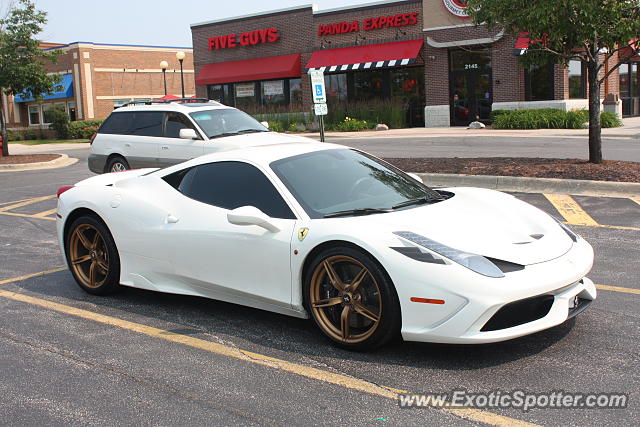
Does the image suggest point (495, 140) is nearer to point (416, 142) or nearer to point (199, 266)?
point (416, 142)

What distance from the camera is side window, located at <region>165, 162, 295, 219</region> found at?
506 cm

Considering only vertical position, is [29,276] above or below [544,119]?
below

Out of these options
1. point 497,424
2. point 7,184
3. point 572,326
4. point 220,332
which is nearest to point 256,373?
point 220,332

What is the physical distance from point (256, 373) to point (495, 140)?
1961 centimetres

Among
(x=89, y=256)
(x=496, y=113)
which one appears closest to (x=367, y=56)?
(x=496, y=113)

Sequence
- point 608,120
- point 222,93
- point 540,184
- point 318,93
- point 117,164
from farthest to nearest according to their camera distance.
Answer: point 222,93, point 608,120, point 117,164, point 318,93, point 540,184

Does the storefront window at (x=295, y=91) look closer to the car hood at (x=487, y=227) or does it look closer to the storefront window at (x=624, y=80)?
the storefront window at (x=624, y=80)

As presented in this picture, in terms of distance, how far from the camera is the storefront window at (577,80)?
29.9m

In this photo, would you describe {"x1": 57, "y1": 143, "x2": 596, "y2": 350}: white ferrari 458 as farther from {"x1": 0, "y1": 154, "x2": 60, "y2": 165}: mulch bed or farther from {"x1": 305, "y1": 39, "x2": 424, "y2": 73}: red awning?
{"x1": 305, "y1": 39, "x2": 424, "y2": 73}: red awning

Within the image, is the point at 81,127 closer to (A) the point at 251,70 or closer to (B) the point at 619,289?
(A) the point at 251,70

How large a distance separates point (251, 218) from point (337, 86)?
32.1m

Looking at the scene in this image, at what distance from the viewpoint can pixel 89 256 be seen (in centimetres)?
629

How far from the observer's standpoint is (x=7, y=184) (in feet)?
55.9

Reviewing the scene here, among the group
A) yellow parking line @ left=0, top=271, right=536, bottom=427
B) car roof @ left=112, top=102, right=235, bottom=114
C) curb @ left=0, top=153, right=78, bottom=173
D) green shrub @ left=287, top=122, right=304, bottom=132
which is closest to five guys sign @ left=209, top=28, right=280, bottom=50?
Result: green shrub @ left=287, top=122, right=304, bottom=132
